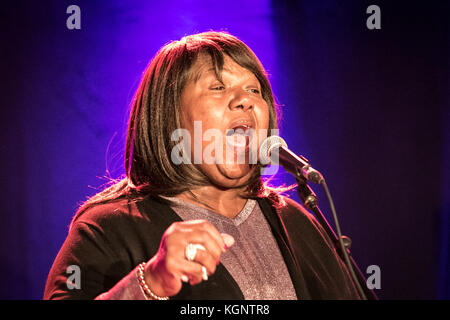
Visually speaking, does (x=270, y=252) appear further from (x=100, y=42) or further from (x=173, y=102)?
(x=100, y=42)

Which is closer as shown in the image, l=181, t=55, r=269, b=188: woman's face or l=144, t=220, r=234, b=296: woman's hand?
l=144, t=220, r=234, b=296: woman's hand

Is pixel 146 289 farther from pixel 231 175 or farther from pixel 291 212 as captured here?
pixel 291 212

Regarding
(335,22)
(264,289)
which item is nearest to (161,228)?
(264,289)

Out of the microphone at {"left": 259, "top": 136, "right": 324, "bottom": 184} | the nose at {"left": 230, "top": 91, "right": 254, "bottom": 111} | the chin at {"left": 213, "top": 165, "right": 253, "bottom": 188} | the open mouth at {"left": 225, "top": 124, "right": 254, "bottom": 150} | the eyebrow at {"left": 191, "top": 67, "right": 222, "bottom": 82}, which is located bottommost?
the chin at {"left": 213, "top": 165, "right": 253, "bottom": 188}

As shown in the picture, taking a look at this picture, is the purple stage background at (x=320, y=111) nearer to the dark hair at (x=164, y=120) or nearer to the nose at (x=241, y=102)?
the dark hair at (x=164, y=120)

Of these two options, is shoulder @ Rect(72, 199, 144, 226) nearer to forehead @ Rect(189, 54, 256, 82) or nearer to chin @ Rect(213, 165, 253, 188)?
chin @ Rect(213, 165, 253, 188)

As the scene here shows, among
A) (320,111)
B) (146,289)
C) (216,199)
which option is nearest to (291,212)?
(216,199)

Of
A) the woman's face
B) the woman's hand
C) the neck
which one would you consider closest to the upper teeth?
the woman's face

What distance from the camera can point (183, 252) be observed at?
3.10 feet

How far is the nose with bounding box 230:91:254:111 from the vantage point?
1491mm

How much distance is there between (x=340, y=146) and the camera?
9.46 ft

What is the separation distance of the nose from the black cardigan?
0.42m

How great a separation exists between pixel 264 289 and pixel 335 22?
6.82ft

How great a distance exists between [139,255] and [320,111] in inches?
75.1
